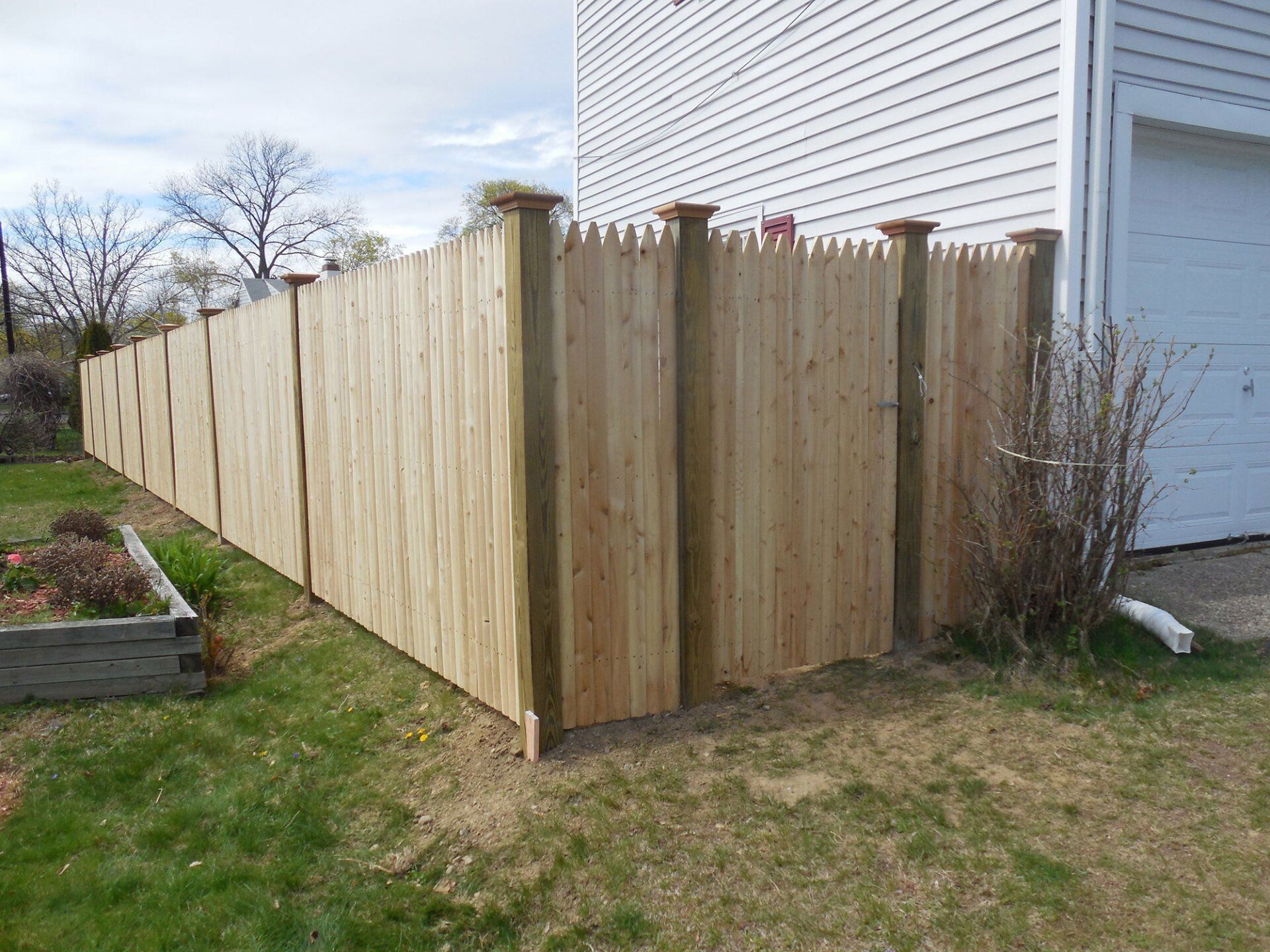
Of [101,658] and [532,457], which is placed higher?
[532,457]

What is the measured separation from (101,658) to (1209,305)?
22.8 feet

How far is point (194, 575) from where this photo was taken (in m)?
6.28

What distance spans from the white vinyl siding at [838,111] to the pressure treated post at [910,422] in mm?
1304

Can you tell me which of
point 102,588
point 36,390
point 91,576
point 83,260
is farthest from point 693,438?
point 83,260

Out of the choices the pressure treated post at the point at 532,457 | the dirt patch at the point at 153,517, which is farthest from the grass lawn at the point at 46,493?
the pressure treated post at the point at 532,457

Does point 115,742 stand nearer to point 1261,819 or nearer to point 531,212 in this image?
point 531,212

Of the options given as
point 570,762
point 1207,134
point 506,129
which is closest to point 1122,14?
point 1207,134

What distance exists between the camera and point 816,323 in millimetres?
4277

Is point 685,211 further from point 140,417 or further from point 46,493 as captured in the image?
point 46,493

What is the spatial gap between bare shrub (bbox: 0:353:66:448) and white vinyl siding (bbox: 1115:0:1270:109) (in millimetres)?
21272

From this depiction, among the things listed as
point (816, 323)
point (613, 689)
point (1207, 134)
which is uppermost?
point (1207, 134)

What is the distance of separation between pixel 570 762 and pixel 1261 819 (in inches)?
95.8

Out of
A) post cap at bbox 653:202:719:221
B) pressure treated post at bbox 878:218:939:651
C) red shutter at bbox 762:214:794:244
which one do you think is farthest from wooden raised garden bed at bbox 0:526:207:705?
red shutter at bbox 762:214:794:244

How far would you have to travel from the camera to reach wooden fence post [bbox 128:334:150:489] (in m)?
12.3
